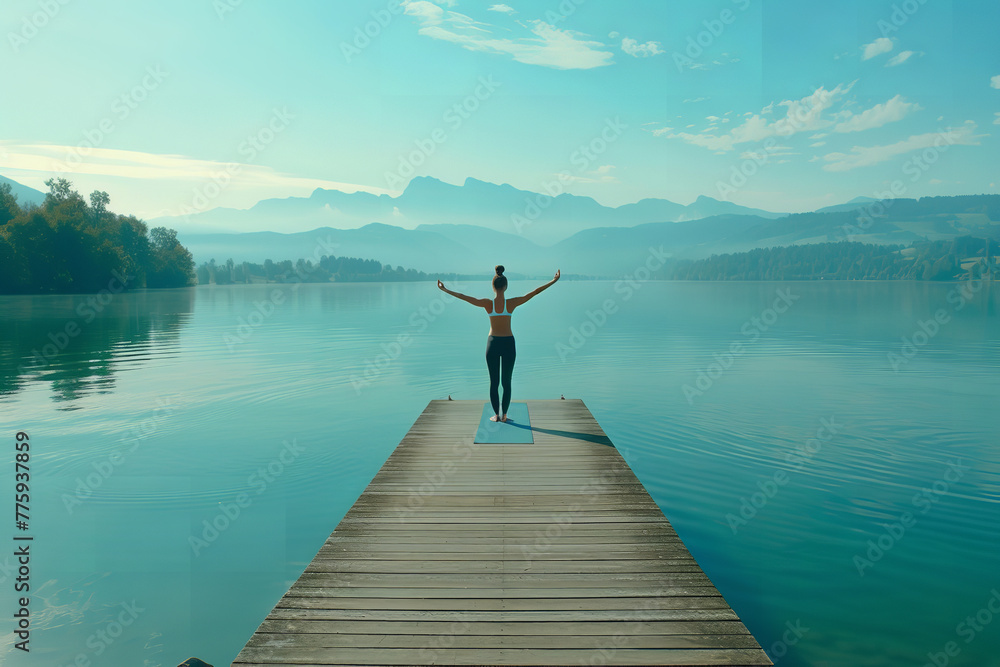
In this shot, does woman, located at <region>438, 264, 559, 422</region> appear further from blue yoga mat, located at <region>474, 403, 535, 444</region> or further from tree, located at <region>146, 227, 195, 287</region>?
tree, located at <region>146, 227, 195, 287</region>

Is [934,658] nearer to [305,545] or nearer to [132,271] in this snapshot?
[305,545]

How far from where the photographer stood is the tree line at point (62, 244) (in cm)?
7662

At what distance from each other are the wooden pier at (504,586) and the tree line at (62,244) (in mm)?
94512

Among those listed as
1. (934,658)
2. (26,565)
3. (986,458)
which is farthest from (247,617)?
(986,458)

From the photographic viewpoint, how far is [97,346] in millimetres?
29922

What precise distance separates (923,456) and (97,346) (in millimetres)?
35954

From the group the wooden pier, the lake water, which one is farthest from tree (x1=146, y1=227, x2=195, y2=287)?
the wooden pier

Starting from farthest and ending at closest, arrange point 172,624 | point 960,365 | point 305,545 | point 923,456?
point 960,365, point 923,456, point 305,545, point 172,624

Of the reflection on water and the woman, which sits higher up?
the woman

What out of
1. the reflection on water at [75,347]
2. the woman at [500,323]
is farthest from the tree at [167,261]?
the woman at [500,323]

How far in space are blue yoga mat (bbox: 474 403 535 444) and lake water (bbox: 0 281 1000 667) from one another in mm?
2530

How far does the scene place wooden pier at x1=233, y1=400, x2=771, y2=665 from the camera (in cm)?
390

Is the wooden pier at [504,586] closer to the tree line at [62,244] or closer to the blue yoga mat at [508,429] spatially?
the blue yoga mat at [508,429]

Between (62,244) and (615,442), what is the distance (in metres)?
96.5
